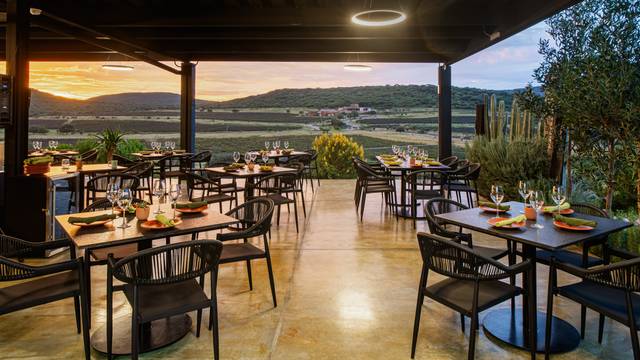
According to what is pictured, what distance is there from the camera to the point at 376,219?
6.16 metres

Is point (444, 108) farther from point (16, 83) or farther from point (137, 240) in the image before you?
point (137, 240)

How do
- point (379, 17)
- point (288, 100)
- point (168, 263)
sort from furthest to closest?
point (288, 100)
point (379, 17)
point (168, 263)

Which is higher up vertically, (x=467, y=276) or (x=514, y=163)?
(x=514, y=163)

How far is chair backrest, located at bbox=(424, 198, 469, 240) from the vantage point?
2.72 metres

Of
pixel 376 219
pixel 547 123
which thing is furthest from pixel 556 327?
pixel 547 123

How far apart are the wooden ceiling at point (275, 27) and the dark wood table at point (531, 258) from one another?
9.02 feet

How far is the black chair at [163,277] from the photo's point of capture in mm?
1998

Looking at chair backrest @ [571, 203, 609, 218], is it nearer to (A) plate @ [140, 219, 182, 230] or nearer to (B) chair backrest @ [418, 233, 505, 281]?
(B) chair backrest @ [418, 233, 505, 281]

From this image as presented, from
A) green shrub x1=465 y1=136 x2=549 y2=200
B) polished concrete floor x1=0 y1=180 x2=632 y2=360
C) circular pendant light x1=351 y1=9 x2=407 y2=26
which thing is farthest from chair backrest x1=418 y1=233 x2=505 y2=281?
green shrub x1=465 y1=136 x2=549 y2=200

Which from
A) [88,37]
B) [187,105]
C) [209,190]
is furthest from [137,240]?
[187,105]

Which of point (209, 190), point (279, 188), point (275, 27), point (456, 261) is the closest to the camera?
point (456, 261)

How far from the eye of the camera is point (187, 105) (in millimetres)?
10016

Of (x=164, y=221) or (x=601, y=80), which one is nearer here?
(x=164, y=221)

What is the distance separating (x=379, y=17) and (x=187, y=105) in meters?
7.13
